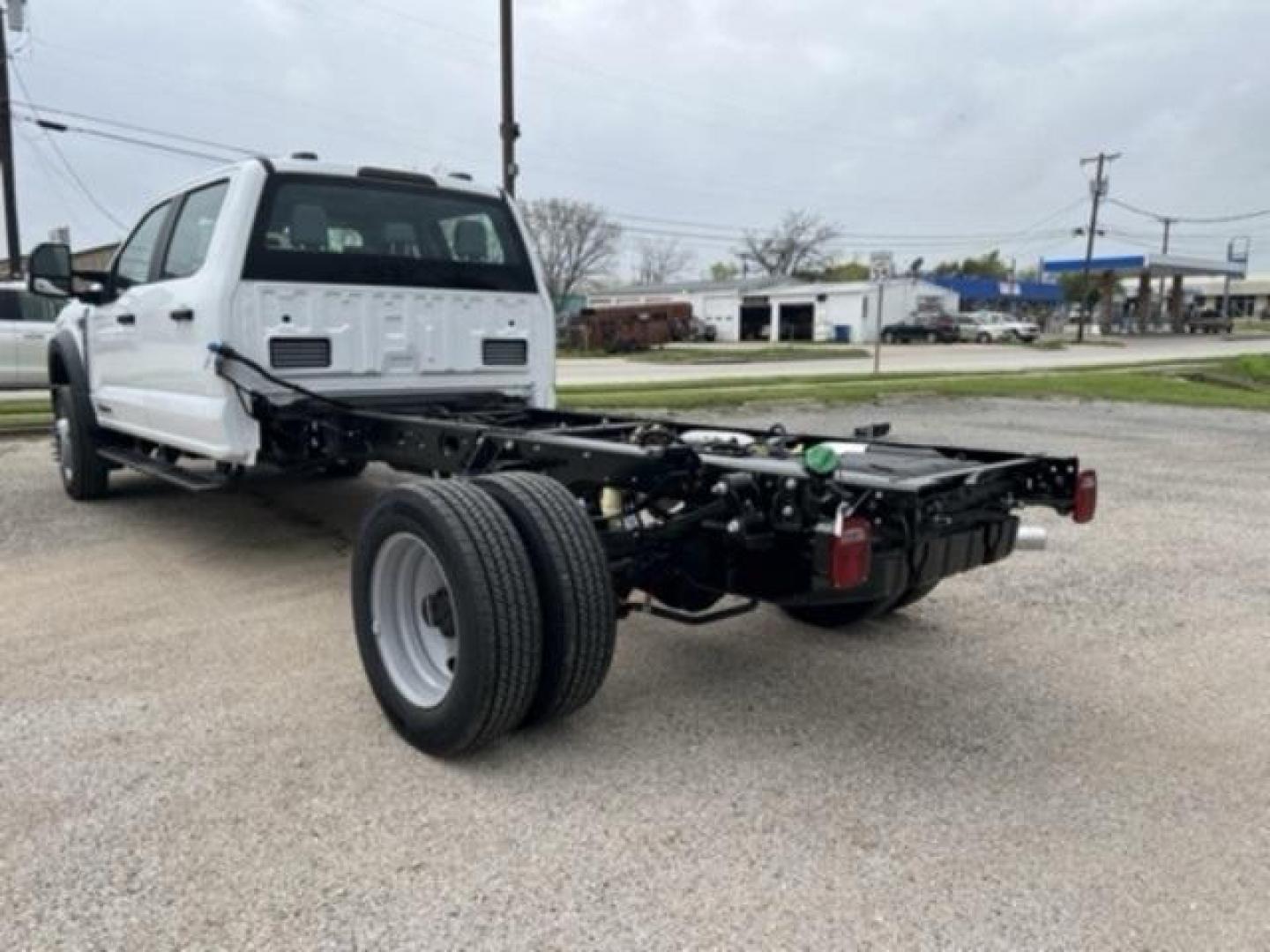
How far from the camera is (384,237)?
19.1 ft

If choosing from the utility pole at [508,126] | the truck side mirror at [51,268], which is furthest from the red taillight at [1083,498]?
the utility pole at [508,126]

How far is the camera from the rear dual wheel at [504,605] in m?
3.16

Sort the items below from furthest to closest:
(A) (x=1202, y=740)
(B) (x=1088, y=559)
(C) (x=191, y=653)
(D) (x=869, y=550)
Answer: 1. (B) (x=1088, y=559)
2. (C) (x=191, y=653)
3. (A) (x=1202, y=740)
4. (D) (x=869, y=550)

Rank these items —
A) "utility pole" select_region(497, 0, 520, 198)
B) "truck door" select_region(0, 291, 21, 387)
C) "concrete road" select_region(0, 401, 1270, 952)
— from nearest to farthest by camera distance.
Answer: "concrete road" select_region(0, 401, 1270, 952) < "truck door" select_region(0, 291, 21, 387) < "utility pole" select_region(497, 0, 520, 198)

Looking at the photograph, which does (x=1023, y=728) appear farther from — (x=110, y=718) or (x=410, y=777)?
(x=110, y=718)

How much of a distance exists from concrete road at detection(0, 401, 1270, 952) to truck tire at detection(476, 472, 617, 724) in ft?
0.89

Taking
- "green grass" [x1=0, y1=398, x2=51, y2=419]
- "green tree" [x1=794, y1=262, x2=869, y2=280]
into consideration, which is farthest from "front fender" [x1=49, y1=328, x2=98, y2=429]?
"green tree" [x1=794, y1=262, x2=869, y2=280]

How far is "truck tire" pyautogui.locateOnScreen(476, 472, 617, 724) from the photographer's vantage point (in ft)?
10.5

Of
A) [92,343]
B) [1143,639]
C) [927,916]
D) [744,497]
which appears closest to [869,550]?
[744,497]

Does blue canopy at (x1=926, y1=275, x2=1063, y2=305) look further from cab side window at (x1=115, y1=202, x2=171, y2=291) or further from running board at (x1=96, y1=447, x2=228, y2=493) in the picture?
running board at (x1=96, y1=447, x2=228, y2=493)

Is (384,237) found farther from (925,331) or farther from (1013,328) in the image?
(1013,328)

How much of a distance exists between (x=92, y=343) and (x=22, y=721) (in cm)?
422

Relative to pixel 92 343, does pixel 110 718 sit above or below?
below

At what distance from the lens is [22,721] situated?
12.0 feet
